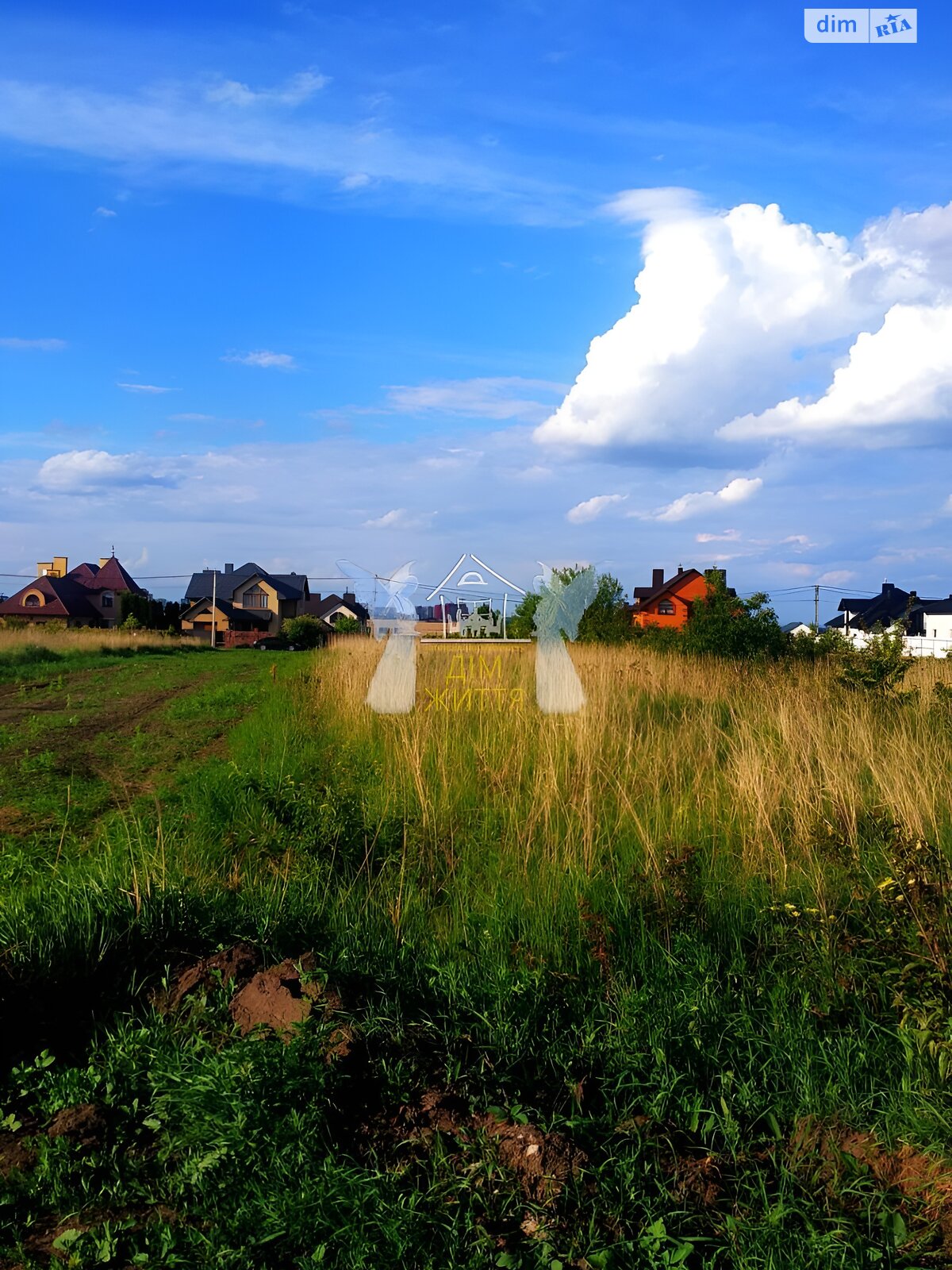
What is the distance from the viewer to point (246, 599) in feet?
281

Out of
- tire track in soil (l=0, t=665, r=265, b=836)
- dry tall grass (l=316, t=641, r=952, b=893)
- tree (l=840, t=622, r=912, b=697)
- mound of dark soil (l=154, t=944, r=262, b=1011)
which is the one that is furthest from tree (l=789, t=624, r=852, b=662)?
mound of dark soil (l=154, t=944, r=262, b=1011)

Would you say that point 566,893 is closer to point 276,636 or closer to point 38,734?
point 38,734

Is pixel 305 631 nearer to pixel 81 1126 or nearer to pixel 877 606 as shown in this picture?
pixel 877 606

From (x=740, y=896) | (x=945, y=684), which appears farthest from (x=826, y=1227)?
(x=945, y=684)

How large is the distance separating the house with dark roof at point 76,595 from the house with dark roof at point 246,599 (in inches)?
230

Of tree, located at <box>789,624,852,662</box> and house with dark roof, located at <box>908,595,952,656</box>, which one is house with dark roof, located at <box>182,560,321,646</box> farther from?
tree, located at <box>789,624,852,662</box>

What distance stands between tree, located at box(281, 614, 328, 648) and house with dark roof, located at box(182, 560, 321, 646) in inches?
652

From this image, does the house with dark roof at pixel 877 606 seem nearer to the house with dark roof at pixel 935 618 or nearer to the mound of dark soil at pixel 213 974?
the house with dark roof at pixel 935 618

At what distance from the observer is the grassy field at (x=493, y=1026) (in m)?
2.56

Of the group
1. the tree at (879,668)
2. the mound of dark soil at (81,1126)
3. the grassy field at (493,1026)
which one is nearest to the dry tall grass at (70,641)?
the tree at (879,668)

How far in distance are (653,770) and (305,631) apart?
2093 inches

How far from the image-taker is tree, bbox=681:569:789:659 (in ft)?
57.4

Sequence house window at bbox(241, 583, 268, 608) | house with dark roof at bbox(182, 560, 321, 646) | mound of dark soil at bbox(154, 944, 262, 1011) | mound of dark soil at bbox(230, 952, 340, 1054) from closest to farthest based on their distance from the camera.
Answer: mound of dark soil at bbox(230, 952, 340, 1054), mound of dark soil at bbox(154, 944, 262, 1011), house with dark roof at bbox(182, 560, 321, 646), house window at bbox(241, 583, 268, 608)

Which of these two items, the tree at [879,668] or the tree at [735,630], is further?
the tree at [735,630]
